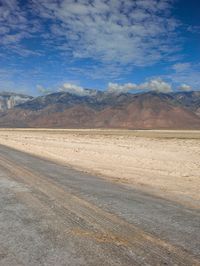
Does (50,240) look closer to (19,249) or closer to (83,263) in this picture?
(19,249)

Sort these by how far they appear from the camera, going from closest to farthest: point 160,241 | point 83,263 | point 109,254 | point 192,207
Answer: point 83,263 → point 109,254 → point 160,241 → point 192,207

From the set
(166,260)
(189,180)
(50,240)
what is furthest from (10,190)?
(189,180)

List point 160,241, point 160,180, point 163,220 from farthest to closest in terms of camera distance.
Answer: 1. point 160,180
2. point 163,220
3. point 160,241

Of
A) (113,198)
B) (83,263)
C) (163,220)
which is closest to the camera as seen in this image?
(83,263)

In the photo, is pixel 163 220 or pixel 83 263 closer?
pixel 83 263

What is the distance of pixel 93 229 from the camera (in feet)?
22.8

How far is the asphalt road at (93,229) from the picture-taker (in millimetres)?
5520

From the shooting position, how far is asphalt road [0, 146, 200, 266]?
18.1 ft

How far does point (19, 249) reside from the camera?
5867 mm

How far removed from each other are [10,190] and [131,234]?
18.8 feet

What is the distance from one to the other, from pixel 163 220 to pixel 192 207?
6.70ft

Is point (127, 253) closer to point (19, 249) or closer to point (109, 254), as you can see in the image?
point (109, 254)

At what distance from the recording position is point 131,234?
6.64m

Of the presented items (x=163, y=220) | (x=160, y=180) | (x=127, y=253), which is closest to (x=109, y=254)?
(x=127, y=253)
